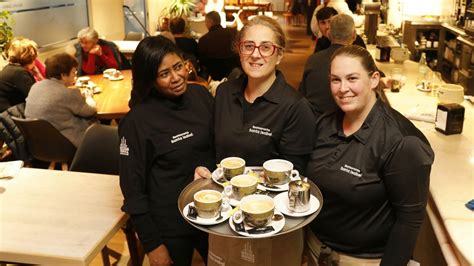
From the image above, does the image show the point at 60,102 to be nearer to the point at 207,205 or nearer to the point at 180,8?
the point at 207,205

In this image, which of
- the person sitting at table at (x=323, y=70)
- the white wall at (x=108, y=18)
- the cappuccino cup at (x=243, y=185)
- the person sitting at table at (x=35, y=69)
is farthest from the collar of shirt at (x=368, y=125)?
the white wall at (x=108, y=18)

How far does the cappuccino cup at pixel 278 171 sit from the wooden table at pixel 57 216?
745 millimetres

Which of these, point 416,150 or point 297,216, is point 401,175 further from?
point 297,216

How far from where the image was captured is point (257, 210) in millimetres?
1651

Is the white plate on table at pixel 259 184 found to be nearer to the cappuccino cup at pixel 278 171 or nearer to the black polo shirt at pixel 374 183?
the cappuccino cup at pixel 278 171

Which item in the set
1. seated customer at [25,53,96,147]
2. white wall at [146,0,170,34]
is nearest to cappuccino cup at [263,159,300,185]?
seated customer at [25,53,96,147]

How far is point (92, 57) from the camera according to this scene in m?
5.64

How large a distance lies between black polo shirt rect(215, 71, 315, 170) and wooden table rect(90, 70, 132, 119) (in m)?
2.18

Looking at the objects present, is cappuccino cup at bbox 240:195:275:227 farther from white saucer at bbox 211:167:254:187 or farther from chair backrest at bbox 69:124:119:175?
chair backrest at bbox 69:124:119:175

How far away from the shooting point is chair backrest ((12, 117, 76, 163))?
357 centimetres

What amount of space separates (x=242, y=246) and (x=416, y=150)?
2.49ft

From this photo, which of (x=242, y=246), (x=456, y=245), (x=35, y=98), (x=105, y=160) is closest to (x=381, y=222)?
(x=456, y=245)

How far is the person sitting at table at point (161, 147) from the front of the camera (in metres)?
1.93

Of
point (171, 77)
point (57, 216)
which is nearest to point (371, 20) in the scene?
point (171, 77)
